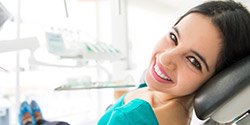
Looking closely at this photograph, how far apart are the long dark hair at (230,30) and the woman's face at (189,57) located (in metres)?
0.02

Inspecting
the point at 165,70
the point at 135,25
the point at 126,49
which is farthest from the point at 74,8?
the point at 165,70

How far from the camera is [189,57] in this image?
737 millimetres

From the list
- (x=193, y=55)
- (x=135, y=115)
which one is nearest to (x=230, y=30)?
(x=193, y=55)

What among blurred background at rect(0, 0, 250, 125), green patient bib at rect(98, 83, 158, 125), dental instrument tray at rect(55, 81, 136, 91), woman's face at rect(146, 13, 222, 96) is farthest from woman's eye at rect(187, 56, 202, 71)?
dental instrument tray at rect(55, 81, 136, 91)

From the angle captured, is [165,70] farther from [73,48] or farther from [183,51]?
[73,48]

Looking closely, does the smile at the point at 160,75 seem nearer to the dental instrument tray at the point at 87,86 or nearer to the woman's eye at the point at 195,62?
the woman's eye at the point at 195,62

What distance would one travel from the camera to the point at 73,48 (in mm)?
1517

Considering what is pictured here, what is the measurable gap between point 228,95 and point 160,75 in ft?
0.69

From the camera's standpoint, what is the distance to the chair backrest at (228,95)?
630mm

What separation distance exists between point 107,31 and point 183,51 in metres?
1.65

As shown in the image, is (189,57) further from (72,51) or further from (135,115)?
(72,51)

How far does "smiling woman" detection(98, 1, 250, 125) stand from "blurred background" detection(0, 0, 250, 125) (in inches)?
22.0

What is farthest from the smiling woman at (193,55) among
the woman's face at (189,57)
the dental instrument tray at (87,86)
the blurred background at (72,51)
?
the dental instrument tray at (87,86)

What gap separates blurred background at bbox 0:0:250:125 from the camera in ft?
4.28
